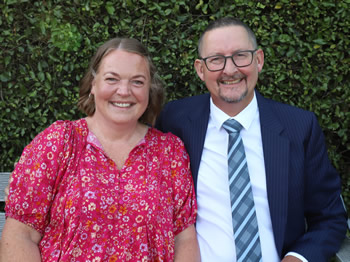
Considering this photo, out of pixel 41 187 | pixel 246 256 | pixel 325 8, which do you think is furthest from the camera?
pixel 325 8

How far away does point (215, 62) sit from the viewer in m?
2.64

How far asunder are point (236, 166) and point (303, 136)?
1.50ft

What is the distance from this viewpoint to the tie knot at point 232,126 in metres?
2.62

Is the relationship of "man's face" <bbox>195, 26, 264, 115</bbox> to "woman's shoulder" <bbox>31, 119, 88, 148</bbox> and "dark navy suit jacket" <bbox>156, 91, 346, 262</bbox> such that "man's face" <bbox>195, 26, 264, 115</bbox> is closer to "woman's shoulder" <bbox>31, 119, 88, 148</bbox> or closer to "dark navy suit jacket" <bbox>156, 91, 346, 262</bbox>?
"dark navy suit jacket" <bbox>156, 91, 346, 262</bbox>

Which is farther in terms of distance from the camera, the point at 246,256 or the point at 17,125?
the point at 17,125

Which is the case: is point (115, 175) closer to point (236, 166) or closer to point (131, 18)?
point (236, 166)

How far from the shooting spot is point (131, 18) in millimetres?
3242

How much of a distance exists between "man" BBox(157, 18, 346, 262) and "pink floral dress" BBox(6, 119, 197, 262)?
27 cm

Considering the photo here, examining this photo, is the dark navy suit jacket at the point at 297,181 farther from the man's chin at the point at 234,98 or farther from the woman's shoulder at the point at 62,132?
the woman's shoulder at the point at 62,132

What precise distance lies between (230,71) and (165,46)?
33.9 inches

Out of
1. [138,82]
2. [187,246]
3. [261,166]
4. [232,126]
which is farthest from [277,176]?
[138,82]

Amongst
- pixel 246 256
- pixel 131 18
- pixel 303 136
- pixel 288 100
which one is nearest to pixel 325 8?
pixel 288 100

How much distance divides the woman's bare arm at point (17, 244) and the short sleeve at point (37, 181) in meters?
0.04

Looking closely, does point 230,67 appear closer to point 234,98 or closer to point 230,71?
point 230,71
